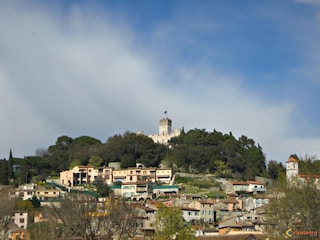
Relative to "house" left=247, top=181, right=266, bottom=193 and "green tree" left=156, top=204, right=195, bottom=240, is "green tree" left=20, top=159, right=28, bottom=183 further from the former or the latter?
"green tree" left=156, top=204, right=195, bottom=240

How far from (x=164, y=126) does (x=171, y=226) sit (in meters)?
88.9

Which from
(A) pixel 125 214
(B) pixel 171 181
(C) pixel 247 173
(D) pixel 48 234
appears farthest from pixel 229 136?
(D) pixel 48 234

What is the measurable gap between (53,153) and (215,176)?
92.3 feet

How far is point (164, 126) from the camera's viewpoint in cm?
12444

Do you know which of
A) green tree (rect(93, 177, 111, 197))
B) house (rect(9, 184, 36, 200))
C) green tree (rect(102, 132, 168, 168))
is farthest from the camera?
green tree (rect(102, 132, 168, 168))

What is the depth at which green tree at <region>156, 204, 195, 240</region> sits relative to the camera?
117ft

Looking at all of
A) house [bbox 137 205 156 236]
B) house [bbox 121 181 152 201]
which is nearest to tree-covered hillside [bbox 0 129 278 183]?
house [bbox 121 181 152 201]

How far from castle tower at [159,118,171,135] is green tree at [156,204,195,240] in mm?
87237

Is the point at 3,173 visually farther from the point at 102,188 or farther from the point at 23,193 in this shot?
the point at 102,188

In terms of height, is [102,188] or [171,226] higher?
[102,188]

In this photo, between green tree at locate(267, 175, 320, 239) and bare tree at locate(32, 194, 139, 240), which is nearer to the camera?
green tree at locate(267, 175, 320, 239)

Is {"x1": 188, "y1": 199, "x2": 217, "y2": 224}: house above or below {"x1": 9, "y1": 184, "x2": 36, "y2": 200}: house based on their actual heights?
below

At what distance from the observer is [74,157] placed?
9562 centimetres

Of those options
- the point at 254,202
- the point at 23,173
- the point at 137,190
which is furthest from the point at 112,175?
the point at 254,202
